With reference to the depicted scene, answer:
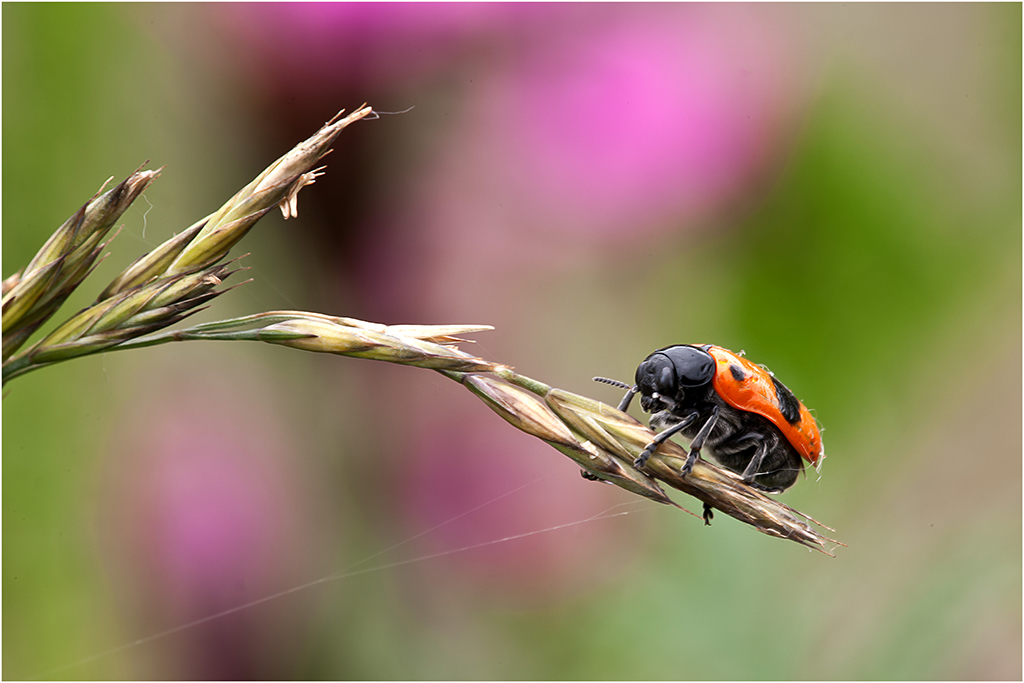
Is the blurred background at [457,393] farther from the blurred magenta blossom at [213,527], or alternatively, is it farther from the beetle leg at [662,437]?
the beetle leg at [662,437]

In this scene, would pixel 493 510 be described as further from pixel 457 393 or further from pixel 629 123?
pixel 629 123

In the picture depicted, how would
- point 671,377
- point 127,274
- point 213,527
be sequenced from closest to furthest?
point 127,274, point 671,377, point 213,527

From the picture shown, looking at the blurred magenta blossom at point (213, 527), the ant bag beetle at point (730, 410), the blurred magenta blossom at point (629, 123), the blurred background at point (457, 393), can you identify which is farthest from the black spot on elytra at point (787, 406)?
the blurred magenta blossom at point (213, 527)

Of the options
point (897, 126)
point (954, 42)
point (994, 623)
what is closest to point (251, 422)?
point (994, 623)

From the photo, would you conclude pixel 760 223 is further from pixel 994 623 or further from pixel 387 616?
pixel 387 616

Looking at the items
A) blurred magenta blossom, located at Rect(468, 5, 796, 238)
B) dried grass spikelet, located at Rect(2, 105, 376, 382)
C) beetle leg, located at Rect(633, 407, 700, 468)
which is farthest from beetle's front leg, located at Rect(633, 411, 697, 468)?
blurred magenta blossom, located at Rect(468, 5, 796, 238)

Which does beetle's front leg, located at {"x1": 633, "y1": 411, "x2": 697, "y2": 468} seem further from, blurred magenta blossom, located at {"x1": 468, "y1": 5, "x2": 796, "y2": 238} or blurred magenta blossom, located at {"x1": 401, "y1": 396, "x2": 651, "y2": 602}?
blurred magenta blossom, located at {"x1": 468, "y1": 5, "x2": 796, "y2": 238}

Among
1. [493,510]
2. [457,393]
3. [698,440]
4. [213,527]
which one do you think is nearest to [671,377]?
[698,440]
